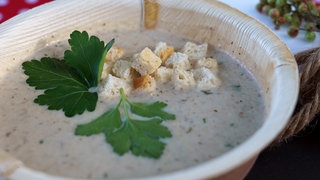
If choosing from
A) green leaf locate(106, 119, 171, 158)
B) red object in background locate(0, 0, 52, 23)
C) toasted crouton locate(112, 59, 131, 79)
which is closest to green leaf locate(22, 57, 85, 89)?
toasted crouton locate(112, 59, 131, 79)

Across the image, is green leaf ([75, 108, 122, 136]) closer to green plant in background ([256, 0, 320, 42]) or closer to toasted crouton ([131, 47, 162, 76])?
toasted crouton ([131, 47, 162, 76])

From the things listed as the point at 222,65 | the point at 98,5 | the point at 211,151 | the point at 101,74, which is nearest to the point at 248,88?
the point at 222,65

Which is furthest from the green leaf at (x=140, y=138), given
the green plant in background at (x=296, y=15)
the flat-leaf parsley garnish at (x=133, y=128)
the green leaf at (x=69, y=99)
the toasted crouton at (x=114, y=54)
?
the green plant in background at (x=296, y=15)

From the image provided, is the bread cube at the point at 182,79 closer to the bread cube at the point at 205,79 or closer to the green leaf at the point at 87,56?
the bread cube at the point at 205,79

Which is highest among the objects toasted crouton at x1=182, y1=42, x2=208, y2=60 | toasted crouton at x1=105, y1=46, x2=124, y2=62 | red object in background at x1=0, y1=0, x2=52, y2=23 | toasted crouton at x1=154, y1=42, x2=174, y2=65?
toasted crouton at x1=154, y1=42, x2=174, y2=65

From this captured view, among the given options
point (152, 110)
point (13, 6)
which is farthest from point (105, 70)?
point (13, 6)

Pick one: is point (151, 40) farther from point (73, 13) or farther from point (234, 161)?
point (234, 161)

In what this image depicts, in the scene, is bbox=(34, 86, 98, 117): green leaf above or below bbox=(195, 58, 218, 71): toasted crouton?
below

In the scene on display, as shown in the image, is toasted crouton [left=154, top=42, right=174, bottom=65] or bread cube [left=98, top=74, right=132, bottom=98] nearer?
bread cube [left=98, top=74, right=132, bottom=98]

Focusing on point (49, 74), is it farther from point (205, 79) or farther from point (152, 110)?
point (205, 79)
